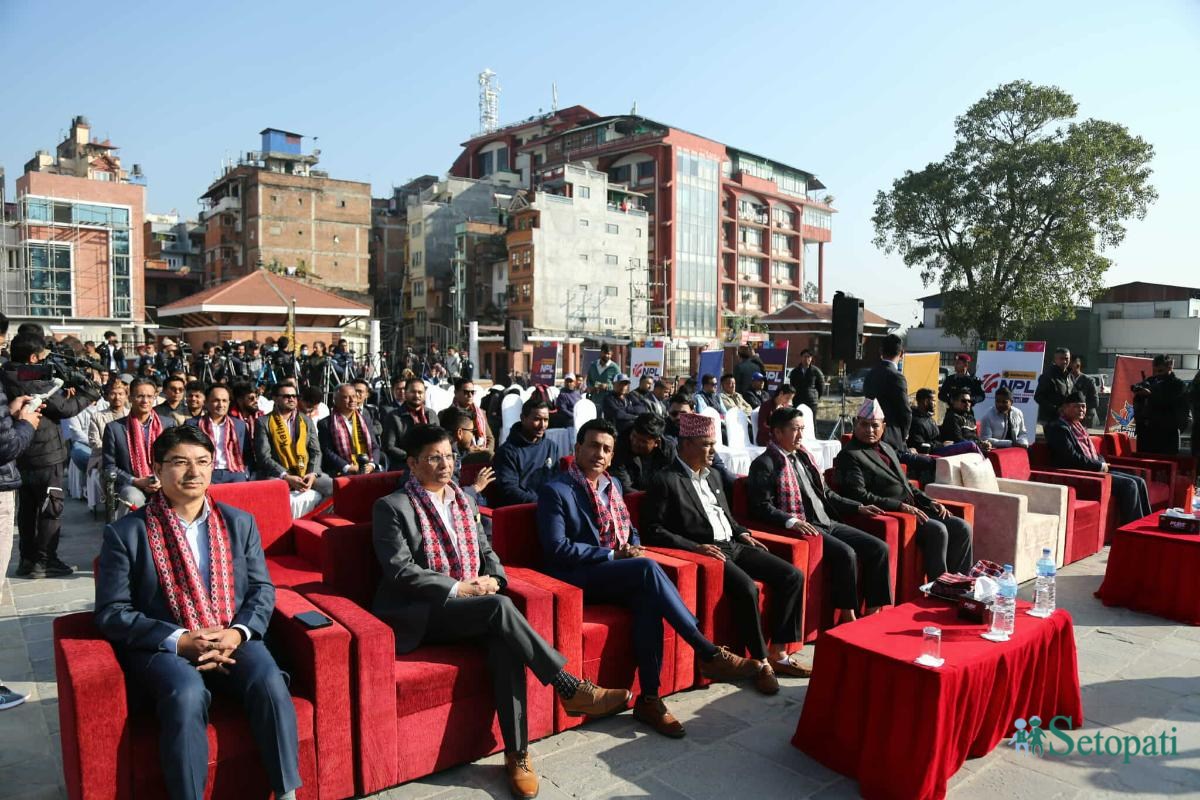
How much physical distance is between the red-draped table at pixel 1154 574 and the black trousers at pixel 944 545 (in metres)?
0.90

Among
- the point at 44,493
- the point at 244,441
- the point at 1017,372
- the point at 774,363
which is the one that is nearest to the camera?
the point at 44,493

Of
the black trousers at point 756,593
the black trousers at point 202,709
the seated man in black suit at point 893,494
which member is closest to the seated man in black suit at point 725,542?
the black trousers at point 756,593

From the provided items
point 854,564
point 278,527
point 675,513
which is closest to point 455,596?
point 675,513

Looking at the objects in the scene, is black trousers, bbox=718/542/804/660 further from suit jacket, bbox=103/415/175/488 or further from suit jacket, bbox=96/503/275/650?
suit jacket, bbox=103/415/175/488

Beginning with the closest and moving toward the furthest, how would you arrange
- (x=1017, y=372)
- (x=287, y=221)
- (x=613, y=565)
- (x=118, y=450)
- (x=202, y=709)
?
(x=202, y=709)
(x=613, y=565)
(x=118, y=450)
(x=1017, y=372)
(x=287, y=221)

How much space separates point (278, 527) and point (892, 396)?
4828mm

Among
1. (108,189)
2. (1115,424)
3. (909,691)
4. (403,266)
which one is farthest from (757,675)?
(403,266)

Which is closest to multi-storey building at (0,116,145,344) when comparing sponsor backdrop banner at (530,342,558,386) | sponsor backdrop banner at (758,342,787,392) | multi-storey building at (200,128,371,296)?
multi-storey building at (200,128,371,296)

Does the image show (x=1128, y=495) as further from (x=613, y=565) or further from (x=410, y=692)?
(x=410, y=692)

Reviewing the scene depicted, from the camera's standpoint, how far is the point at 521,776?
2816mm

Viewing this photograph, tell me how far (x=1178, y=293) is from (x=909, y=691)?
3926cm

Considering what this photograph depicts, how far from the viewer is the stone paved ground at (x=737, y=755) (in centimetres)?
285

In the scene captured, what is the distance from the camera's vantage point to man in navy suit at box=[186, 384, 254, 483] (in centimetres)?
571

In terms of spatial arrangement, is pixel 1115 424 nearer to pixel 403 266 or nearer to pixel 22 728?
pixel 22 728
